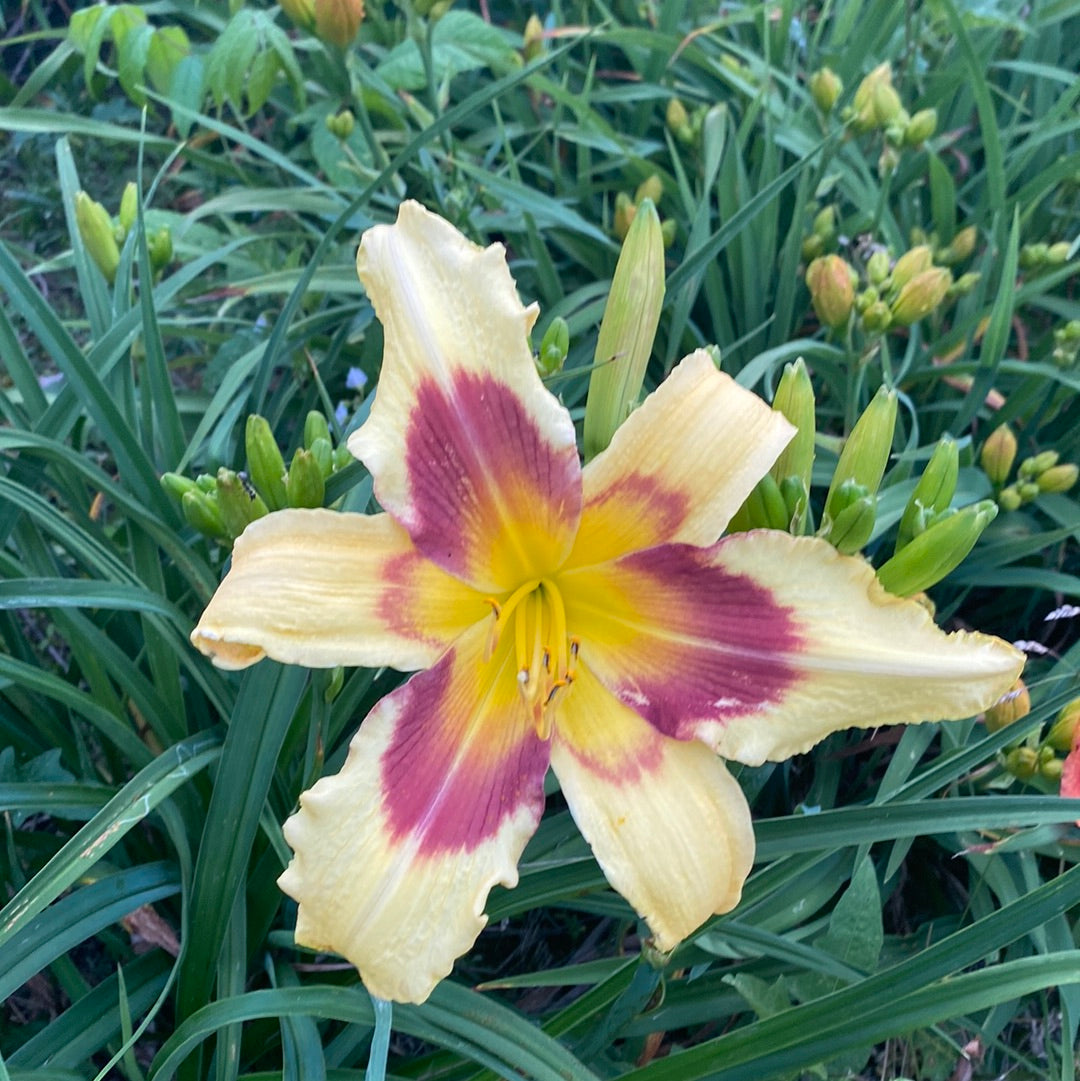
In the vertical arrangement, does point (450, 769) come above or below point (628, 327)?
below

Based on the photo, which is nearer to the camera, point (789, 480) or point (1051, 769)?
point (789, 480)

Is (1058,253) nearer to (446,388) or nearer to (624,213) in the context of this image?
(624,213)

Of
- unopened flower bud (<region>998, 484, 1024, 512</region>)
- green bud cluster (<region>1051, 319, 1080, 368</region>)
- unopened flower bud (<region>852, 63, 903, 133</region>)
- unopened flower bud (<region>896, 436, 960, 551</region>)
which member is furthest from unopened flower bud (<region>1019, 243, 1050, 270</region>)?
unopened flower bud (<region>896, 436, 960, 551</region>)

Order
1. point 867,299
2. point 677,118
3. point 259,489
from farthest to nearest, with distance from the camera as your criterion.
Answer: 1. point 677,118
2. point 867,299
3. point 259,489

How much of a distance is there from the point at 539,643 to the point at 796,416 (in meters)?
0.35

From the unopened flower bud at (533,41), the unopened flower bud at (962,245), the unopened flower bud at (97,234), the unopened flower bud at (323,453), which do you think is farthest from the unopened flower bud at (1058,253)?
the unopened flower bud at (97,234)

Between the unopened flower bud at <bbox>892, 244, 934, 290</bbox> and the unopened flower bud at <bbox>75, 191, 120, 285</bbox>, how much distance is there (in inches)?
47.2

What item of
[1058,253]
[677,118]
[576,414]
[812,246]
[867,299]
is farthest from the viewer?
[677,118]

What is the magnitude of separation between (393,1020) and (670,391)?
0.75 metres

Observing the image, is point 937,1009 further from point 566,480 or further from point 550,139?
point 550,139

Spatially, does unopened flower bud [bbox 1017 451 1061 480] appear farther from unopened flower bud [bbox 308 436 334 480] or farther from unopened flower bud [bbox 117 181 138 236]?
unopened flower bud [bbox 117 181 138 236]

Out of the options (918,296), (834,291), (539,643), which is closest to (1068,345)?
(918,296)

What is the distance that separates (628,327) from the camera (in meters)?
0.92

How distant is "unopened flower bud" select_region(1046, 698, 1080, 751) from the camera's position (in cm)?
104
